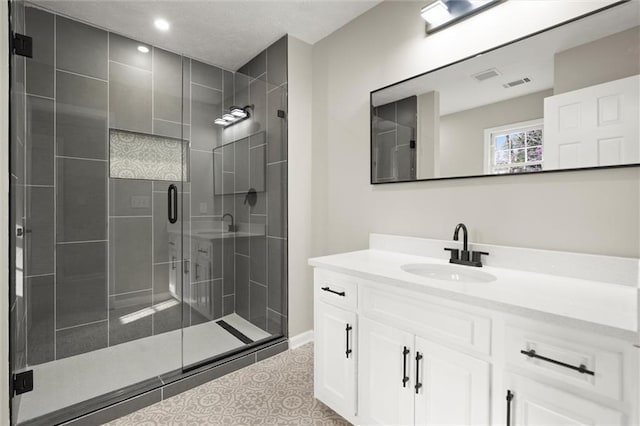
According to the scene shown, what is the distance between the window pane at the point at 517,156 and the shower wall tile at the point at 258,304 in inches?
80.4

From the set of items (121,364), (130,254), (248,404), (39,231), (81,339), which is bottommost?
(248,404)

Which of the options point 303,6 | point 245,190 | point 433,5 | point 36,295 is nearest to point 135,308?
point 36,295

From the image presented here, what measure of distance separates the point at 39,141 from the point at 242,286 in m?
1.68

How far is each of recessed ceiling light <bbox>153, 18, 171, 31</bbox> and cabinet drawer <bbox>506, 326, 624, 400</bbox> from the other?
2.93 m

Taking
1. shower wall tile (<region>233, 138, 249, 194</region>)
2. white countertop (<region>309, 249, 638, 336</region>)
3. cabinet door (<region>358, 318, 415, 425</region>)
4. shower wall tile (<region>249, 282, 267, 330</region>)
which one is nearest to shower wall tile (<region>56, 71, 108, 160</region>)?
shower wall tile (<region>233, 138, 249, 194</region>)

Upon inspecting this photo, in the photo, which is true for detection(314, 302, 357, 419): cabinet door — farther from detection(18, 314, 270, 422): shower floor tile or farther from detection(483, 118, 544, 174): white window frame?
detection(483, 118, 544, 174): white window frame

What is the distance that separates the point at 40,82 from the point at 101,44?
0.60m

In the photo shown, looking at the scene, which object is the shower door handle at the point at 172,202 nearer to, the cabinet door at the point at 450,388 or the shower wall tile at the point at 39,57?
the shower wall tile at the point at 39,57

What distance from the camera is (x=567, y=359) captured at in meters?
0.89

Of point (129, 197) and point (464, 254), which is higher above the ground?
point (129, 197)

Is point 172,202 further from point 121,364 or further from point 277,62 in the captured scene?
point 277,62

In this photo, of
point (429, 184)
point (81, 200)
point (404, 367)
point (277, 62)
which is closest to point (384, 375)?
point (404, 367)

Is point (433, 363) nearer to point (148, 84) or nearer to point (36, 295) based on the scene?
point (36, 295)

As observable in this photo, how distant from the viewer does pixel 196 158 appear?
7.45 ft
